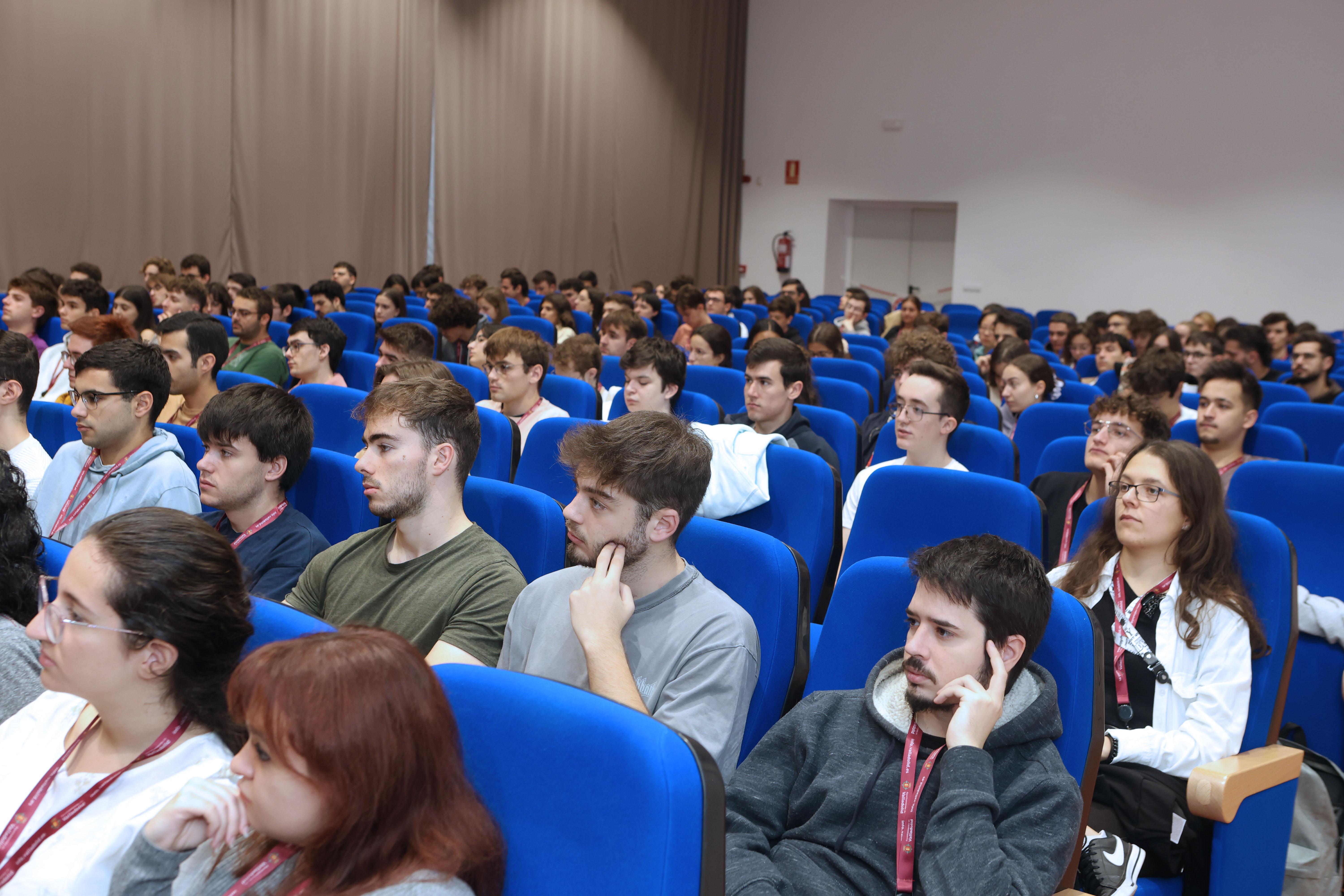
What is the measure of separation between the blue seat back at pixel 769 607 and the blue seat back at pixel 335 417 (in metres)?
1.87

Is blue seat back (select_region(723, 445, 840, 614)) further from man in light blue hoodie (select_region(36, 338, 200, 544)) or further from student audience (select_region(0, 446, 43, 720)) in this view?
student audience (select_region(0, 446, 43, 720))

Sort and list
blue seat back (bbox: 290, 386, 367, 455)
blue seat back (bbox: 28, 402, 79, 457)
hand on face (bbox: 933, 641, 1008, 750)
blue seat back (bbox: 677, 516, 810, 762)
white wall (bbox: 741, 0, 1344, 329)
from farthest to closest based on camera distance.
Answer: white wall (bbox: 741, 0, 1344, 329) < blue seat back (bbox: 290, 386, 367, 455) < blue seat back (bbox: 28, 402, 79, 457) < blue seat back (bbox: 677, 516, 810, 762) < hand on face (bbox: 933, 641, 1008, 750)

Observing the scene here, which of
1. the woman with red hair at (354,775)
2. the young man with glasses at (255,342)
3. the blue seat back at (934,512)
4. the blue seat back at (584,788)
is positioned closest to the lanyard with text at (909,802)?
the blue seat back at (584,788)

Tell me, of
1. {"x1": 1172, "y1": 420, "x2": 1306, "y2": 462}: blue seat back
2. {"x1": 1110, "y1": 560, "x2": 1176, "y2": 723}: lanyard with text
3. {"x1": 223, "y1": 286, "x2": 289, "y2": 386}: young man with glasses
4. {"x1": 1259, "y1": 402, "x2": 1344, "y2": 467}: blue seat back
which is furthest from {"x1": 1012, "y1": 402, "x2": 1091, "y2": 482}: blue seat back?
{"x1": 223, "y1": 286, "x2": 289, "y2": 386}: young man with glasses

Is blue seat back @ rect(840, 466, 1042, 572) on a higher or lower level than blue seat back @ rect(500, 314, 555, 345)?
lower

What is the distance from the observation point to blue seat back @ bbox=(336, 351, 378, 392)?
5188 mm

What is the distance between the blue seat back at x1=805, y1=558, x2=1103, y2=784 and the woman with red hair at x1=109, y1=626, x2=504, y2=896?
889 mm

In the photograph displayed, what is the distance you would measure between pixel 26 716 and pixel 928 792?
1.37 metres

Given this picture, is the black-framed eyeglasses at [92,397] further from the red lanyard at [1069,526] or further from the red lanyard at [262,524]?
the red lanyard at [1069,526]

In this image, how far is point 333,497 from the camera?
2809 millimetres

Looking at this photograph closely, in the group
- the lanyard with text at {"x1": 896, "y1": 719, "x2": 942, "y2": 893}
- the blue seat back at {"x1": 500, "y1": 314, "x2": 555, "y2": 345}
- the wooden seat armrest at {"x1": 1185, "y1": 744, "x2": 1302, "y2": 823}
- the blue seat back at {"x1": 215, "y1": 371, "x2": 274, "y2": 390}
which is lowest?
the wooden seat armrest at {"x1": 1185, "y1": 744, "x2": 1302, "y2": 823}

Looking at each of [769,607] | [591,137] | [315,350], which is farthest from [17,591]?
[591,137]

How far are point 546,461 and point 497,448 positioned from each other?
313 millimetres

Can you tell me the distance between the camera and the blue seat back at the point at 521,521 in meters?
2.45
